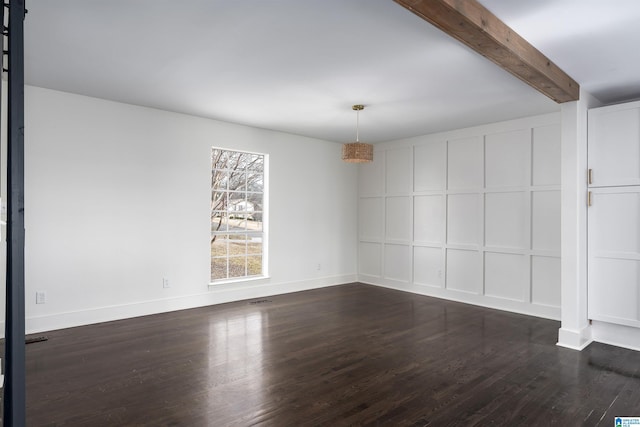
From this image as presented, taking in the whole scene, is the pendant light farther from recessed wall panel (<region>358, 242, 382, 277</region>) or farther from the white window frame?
recessed wall panel (<region>358, 242, 382, 277</region>)

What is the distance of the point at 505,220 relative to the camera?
5.38 metres

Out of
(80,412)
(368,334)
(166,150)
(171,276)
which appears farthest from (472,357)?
(166,150)

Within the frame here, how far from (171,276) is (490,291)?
174 inches

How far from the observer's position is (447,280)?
5.99m

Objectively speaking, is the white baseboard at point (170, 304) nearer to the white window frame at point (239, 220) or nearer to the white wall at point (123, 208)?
the white wall at point (123, 208)

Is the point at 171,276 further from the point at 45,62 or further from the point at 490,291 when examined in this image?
the point at 490,291

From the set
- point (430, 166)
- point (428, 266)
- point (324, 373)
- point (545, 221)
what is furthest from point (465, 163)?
point (324, 373)

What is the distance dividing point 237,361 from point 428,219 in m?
4.02

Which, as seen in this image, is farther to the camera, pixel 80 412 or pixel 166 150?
pixel 166 150

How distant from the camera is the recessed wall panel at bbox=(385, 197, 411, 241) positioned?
6.62 meters

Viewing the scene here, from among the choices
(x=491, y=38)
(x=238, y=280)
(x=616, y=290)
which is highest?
(x=491, y=38)

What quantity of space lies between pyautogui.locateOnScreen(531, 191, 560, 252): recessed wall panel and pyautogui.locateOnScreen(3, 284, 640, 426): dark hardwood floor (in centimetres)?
98

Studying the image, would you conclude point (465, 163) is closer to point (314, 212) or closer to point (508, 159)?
point (508, 159)

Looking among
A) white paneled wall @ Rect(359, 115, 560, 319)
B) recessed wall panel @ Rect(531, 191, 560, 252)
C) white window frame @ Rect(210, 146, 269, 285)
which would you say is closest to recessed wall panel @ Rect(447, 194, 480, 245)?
white paneled wall @ Rect(359, 115, 560, 319)
